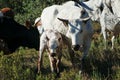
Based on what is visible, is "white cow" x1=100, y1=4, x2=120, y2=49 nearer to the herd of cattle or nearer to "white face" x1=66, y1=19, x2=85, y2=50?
the herd of cattle

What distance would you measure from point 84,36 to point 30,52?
2756 mm

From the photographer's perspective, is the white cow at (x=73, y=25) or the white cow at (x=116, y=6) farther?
the white cow at (x=116, y=6)

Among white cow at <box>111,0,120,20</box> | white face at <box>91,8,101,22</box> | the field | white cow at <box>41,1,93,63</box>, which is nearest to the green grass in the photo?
the field

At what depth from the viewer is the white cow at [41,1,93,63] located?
891 centimetres

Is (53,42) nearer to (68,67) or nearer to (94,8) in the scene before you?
(68,67)

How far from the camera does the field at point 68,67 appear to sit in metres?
8.54

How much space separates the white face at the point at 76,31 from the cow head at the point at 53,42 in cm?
26

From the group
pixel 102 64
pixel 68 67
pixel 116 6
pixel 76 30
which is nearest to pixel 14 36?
pixel 68 67

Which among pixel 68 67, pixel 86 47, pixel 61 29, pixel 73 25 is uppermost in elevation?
pixel 73 25

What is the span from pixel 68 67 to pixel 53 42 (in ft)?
4.27

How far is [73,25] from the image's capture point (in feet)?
29.6

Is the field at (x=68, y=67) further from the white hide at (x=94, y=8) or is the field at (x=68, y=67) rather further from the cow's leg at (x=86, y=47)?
the white hide at (x=94, y=8)

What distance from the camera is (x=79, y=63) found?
10.1 m

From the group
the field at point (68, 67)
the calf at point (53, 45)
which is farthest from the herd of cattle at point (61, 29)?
the field at point (68, 67)
